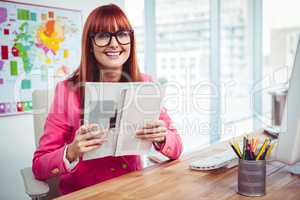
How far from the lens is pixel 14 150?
223cm

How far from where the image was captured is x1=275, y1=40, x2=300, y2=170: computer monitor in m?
0.94

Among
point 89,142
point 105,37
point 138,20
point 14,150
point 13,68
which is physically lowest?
point 14,150

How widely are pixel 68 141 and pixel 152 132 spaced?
38 centimetres

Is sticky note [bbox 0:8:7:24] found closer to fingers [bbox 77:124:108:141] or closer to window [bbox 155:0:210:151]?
fingers [bbox 77:124:108:141]

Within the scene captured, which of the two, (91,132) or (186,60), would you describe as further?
(186,60)

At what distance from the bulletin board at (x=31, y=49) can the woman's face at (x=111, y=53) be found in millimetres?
916

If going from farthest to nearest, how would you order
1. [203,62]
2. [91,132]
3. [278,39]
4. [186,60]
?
[278,39]
[203,62]
[186,60]
[91,132]

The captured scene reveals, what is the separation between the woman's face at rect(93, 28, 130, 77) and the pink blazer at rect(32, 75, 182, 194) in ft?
0.60

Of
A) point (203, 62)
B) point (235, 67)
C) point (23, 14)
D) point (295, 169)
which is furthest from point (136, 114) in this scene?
point (235, 67)

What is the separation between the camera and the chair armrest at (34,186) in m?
1.20

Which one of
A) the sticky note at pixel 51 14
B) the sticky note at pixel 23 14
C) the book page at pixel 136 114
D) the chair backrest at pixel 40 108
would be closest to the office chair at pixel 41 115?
the chair backrest at pixel 40 108

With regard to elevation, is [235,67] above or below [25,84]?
above

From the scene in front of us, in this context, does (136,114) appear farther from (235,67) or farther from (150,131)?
(235,67)

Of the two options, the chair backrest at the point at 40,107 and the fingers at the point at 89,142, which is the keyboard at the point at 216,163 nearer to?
the fingers at the point at 89,142
